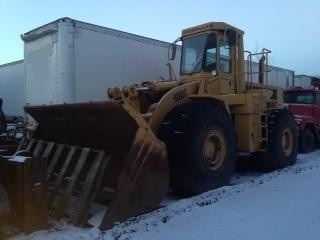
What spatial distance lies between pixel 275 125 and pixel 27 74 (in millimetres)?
5856

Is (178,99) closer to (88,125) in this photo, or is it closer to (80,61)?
(88,125)

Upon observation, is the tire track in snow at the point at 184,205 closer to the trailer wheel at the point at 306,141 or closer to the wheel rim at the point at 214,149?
the wheel rim at the point at 214,149

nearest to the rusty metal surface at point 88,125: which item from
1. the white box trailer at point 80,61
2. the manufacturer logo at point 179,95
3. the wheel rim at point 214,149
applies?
the manufacturer logo at point 179,95

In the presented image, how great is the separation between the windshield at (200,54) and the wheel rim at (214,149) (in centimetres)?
146

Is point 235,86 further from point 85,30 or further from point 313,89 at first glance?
point 313,89

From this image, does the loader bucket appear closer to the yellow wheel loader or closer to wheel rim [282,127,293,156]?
the yellow wheel loader

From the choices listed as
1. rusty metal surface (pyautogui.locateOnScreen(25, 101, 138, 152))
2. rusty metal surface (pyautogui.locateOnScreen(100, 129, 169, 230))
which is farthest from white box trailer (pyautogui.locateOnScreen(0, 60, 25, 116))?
rusty metal surface (pyautogui.locateOnScreen(100, 129, 169, 230))

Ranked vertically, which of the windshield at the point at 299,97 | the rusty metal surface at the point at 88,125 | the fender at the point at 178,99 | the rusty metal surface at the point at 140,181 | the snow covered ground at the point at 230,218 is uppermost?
the windshield at the point at 299,97

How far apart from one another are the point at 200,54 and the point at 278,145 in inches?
101

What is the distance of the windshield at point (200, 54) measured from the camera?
349 inches

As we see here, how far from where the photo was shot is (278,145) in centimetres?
993

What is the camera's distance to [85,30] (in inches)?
408

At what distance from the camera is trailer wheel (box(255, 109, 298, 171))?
32.4ft

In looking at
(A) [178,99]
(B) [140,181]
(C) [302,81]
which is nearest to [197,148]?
(A) [178,99]
